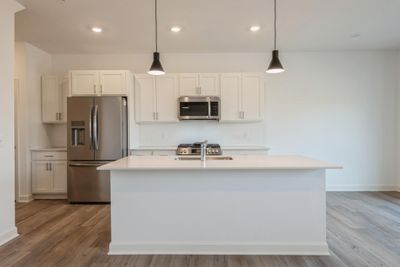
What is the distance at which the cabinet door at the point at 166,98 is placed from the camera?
4.92 m

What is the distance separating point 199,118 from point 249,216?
2.50 meters

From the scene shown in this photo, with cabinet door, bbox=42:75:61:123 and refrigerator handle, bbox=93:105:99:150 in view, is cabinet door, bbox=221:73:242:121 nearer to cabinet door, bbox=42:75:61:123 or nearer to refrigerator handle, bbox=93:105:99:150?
refrigerator handle, bbox=93:105:99:150

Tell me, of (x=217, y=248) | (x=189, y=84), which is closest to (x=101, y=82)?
(x=189, y=84)

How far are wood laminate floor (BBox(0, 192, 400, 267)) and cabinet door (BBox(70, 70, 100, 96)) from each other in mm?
1962

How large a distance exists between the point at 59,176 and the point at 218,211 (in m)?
3.41

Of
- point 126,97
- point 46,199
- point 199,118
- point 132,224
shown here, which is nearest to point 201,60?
point 199,118

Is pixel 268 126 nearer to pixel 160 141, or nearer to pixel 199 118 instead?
pixel 199 118

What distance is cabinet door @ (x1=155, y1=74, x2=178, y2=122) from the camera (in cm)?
492

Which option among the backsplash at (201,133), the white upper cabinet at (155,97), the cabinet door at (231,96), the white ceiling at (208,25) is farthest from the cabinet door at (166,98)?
the cabinet door at (231,96)

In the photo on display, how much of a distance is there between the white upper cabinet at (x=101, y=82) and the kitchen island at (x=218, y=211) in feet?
7.75

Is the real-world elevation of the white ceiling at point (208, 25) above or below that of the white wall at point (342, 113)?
above

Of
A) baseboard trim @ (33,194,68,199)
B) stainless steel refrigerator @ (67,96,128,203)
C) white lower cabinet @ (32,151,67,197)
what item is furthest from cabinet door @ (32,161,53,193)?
stainless steel refrigerator @ (67,96,128,203)

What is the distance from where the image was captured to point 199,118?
189 inches

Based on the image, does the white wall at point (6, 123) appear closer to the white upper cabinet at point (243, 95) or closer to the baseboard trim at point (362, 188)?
the white upper cabinet at point (243, 95)
